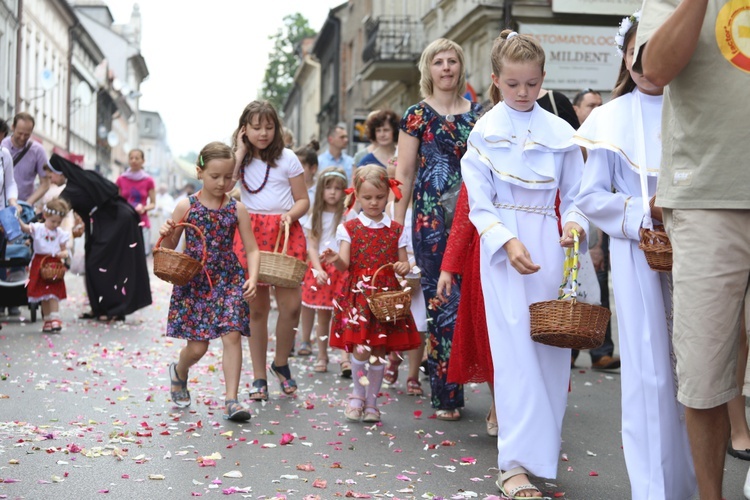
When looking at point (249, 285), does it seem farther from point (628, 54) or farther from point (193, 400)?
point (628, 54)

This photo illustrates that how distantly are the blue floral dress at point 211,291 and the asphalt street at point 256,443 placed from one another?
0.55m

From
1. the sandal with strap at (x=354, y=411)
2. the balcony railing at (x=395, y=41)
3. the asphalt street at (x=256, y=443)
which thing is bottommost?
the asphalt street at (x=256, y=443)

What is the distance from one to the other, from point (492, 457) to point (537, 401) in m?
1.01

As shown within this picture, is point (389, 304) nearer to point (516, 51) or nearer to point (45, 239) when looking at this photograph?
point (516, 51)

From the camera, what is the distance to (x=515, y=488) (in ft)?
16.0

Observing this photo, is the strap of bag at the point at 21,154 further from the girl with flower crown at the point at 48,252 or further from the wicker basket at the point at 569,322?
the wicker basket at the point at 569,322

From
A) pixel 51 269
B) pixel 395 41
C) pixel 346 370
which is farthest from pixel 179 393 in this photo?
pixel 395 41

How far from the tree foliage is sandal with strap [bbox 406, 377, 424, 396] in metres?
69.5

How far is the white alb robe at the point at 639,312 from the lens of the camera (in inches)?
171

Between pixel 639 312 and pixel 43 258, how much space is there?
925cm

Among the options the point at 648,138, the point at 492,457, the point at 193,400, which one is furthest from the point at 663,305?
the point at 193,400

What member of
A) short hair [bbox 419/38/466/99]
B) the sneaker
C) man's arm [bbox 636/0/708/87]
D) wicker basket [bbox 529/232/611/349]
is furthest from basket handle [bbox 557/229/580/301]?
the sneaker

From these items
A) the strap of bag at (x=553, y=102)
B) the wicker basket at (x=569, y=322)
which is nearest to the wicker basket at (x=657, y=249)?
the wicker basket at (x=569, y=322)

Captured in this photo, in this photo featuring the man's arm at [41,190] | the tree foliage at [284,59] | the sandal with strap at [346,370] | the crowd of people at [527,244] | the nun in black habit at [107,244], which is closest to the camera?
the crowd of people at [527,244]
